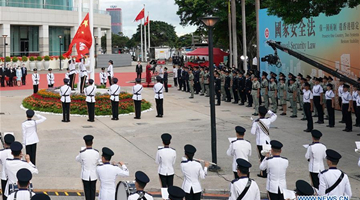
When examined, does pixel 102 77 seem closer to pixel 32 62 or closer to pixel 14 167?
pixel 14 167

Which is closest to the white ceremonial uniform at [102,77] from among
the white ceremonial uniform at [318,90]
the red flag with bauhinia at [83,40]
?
the red flag with bauhinia at [83,40]

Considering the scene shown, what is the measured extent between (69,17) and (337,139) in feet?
168

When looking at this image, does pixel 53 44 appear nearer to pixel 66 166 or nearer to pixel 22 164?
pixel 66 166

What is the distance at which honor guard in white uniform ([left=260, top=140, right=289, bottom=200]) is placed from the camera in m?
9.42

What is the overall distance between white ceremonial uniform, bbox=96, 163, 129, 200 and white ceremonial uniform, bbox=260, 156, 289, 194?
2.55m

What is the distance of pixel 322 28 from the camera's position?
24.8 meters

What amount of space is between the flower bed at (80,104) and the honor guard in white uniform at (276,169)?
14109 millimetres

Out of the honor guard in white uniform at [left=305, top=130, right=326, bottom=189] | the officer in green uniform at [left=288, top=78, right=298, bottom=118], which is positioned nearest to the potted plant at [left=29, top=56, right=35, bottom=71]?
the officer in green uniform at [left=288, top=78, right=298, bottom=118]

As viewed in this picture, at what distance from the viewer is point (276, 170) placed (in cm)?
945

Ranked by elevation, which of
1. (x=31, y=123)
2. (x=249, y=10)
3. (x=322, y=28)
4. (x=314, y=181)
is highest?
(x=249, y=10)

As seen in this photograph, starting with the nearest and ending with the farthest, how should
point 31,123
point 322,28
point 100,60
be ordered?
point 31,123
point 322,28
point 100,60

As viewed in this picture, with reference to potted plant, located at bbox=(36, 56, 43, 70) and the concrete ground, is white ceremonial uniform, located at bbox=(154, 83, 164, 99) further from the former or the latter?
potted plant, located at bbox=(36, 56, 43, 70)

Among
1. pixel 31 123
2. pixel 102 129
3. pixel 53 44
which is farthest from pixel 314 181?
pixel 53 44

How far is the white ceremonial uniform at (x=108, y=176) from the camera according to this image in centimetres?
902
